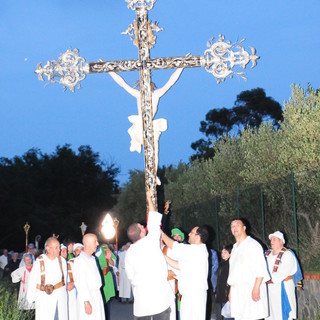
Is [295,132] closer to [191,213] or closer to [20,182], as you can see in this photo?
[191,213]

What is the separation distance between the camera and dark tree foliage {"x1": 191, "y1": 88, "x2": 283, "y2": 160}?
249 feet

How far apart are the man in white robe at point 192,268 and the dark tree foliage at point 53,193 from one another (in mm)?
46591

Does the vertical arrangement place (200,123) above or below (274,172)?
above

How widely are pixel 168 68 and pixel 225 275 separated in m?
3.72

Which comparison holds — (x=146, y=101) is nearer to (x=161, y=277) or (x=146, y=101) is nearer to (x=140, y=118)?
(x=140, y=118)

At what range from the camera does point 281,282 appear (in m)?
13.1

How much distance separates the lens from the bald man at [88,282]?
11.0 metres

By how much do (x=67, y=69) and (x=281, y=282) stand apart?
5.19 meters

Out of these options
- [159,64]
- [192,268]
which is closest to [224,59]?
[159,64]

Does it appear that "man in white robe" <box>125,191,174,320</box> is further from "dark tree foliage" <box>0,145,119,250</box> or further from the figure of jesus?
"dark tree foliage" <box>0,145,119,250</box>

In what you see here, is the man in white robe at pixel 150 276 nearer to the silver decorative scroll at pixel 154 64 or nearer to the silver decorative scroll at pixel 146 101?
the silver decorative scroll at pixel 146 101

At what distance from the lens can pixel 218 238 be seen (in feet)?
72.3

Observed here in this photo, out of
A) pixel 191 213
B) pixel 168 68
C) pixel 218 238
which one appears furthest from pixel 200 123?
pixel 168 68

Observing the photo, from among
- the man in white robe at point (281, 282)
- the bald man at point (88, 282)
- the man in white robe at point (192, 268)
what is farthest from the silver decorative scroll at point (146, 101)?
the man in white robe at point (281, 282)
